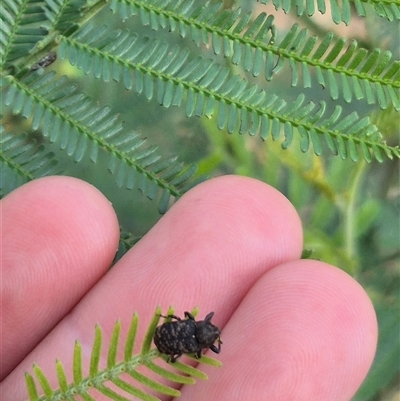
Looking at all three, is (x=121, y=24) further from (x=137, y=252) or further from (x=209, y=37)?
(x=137, y=252)

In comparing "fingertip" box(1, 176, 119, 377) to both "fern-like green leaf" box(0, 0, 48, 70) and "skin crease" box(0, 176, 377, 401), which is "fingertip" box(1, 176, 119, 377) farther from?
"fern-like green leaf" box(0, 0, 48, 70)

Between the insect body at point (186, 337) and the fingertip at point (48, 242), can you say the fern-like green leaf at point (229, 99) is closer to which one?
the fingertip at point (48, 242)

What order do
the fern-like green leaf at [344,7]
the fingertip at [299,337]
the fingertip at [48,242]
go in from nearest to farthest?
the fingertip at [299,337], the fern-like green leaf at [344,7], the fingertip at [48,242]

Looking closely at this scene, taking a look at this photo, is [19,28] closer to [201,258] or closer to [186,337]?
[201,258]

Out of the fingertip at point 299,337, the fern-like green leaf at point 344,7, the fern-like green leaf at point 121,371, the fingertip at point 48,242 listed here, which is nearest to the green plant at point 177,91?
the fern-like green leaf at point 344,7

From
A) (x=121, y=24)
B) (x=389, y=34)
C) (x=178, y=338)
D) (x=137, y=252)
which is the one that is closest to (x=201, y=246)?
(x=137, y=252)

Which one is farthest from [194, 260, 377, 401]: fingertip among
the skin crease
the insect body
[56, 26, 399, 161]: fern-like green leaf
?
[56, 26, 399, 161]: fern-like green leaf

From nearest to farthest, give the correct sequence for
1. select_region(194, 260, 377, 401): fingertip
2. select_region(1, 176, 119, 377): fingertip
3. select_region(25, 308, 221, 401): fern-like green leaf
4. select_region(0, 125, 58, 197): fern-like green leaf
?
1. select_region(25, 308, 221, 401): fern-like green leaf
2. select_region(194, 260, 377, 401): fingertip
3. select_region(1, 176, 119, 377): fingertip
4. select_region(0, 125, 58, 197): fern-like green leaf
